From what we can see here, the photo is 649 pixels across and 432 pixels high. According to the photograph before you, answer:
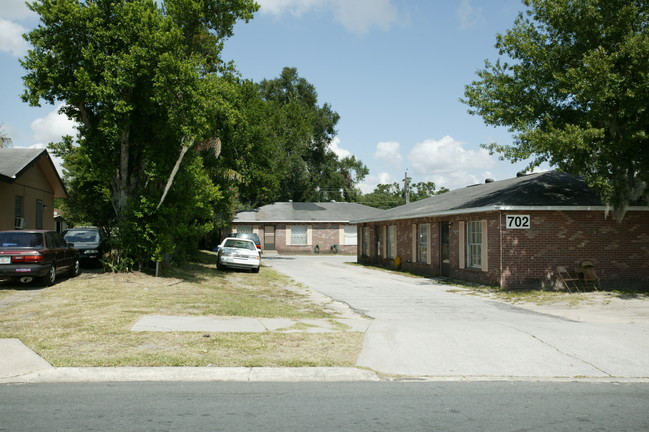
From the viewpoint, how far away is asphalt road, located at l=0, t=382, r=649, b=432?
5.13 meters

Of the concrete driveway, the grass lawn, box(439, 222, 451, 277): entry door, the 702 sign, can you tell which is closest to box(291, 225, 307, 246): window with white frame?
box(439, 222, 451, 277): entry door

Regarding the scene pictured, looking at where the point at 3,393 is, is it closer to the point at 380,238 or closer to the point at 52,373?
the point at 52,373

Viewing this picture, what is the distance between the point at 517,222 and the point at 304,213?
34217 mm

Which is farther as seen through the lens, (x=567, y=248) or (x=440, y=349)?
(x=567, y=248)

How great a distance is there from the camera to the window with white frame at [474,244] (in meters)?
19.7

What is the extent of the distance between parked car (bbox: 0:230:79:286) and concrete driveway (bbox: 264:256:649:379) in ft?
27.8

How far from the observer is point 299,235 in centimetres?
4959

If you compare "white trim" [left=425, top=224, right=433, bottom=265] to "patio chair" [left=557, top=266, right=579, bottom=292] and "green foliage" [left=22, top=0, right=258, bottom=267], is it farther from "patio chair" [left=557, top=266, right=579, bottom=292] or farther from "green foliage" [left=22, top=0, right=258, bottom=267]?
"green foliage" [left=22, top=0, right=258, bottom=267]

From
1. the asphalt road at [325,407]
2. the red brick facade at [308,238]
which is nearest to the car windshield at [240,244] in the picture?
the asphalt road at [325,407]

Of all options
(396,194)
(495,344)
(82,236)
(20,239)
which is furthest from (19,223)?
(396,194)

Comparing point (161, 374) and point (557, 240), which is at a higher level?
point (557, 240)

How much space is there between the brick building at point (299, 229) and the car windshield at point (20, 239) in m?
32.8

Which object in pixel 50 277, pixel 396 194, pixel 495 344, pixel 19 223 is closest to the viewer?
pixel 495 344

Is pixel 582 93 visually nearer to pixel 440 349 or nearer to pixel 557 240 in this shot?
pixel 557 240
